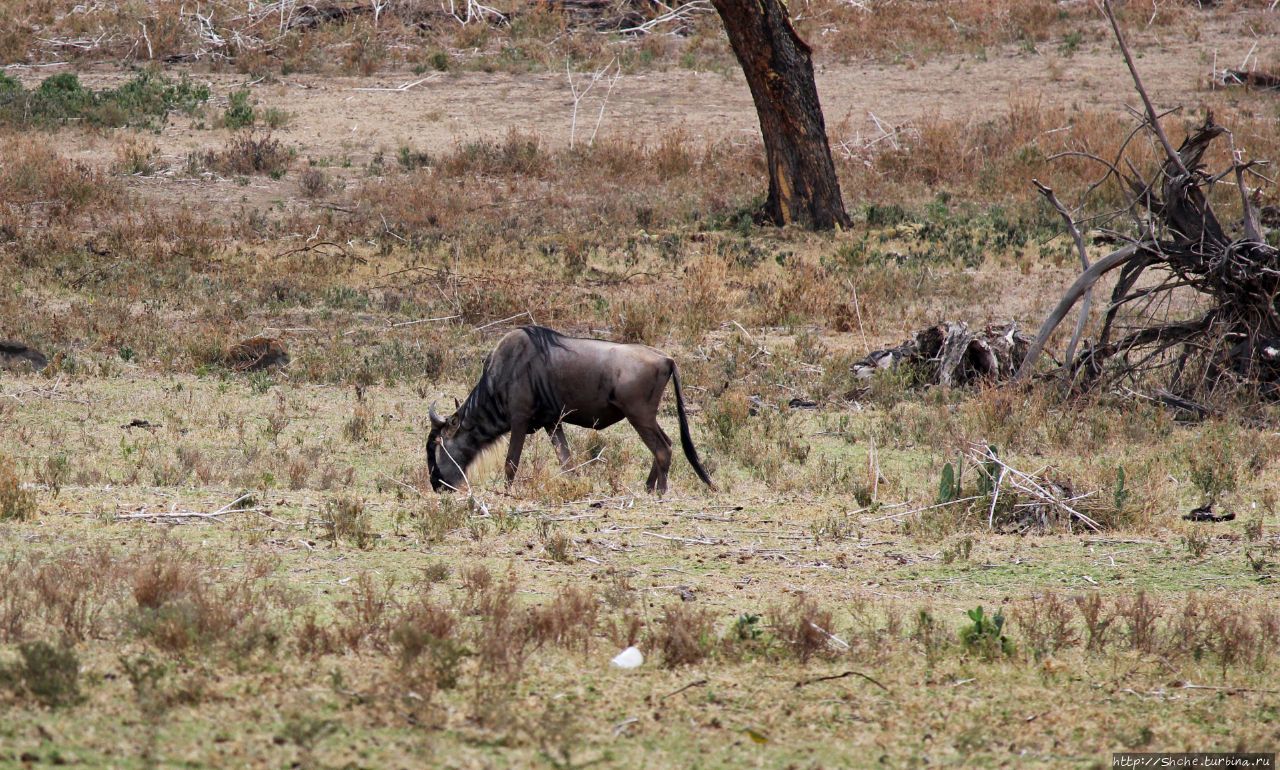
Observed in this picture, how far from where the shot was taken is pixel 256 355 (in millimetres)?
12781

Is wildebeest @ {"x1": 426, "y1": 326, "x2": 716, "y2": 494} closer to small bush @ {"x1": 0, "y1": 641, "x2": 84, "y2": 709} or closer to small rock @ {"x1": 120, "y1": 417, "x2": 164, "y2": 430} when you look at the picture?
small rock @ {"x1": 120, "y1": 417, "x2": 164, "y2": 430}

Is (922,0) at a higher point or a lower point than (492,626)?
higher

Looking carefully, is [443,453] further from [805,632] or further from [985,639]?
[985,639]

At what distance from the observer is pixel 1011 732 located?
468 cm

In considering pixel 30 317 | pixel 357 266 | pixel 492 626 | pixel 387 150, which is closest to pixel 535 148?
pixel 387 150

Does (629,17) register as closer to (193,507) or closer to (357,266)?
(357,266)

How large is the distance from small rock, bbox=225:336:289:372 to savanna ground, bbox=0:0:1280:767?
158mm

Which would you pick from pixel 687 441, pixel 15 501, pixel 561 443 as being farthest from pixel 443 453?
pixel 15 501

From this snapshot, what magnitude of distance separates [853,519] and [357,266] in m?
10.1

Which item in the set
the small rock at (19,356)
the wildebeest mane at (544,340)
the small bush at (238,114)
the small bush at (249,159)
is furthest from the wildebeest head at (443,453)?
the small bush at (238,114)

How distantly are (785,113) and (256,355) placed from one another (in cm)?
894

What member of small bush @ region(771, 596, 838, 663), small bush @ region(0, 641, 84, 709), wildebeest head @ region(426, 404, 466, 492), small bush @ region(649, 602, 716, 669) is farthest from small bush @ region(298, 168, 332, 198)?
small bush @ region(0, 641, 84, 709)

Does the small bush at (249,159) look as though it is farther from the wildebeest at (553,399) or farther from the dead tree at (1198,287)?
the dead tree at (1198,287)

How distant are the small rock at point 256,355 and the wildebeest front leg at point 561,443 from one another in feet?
13.9
